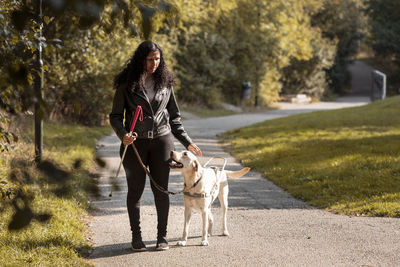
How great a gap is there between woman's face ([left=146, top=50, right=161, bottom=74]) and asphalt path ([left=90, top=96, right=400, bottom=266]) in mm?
925

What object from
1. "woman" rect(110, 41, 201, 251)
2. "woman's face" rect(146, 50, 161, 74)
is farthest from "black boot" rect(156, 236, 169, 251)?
"woman's face" rect(146, 50, 161, 74)

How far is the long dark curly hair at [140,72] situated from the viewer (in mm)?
5148

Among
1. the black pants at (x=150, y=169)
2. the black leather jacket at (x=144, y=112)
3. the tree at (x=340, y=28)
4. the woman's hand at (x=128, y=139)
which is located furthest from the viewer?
the tree at (x=340, y=28)

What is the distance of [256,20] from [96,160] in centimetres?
3093

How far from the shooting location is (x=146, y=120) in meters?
5.23

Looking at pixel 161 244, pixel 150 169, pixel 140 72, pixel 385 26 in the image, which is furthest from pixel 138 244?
pixel 385 26

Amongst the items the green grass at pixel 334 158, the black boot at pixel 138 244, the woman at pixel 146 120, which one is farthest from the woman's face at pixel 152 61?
the green grass at pixel 334 158

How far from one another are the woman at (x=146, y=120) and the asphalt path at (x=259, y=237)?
26 cm

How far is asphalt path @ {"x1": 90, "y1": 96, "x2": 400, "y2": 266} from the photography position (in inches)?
206

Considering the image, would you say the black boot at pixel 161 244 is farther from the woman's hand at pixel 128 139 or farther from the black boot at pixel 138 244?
the woman's hand at pixel 128 139

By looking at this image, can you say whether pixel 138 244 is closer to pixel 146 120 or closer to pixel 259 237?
pixel 146 120

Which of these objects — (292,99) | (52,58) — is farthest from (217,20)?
(52,58)

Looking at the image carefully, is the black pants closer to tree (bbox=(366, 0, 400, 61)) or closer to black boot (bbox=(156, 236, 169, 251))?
black boot (bbox=(156, 236, 169, 251))

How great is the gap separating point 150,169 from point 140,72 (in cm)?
96
